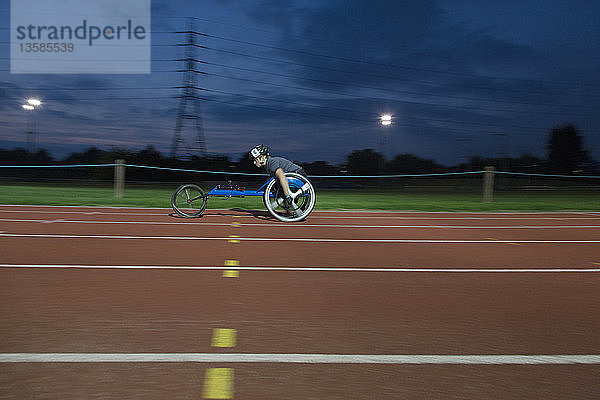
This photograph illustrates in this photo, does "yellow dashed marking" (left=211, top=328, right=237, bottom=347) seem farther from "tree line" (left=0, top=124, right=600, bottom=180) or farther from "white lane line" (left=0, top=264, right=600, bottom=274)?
"tree line" (left=0, top=124, right=600, bottom=180)

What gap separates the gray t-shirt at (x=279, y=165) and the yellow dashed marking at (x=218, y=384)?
25.0 feet

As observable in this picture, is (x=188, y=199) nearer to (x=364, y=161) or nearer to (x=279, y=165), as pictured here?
(x=279, y=165)

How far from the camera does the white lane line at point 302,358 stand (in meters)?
2.81

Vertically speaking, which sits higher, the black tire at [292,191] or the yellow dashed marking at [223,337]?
the black tire at [292,191]

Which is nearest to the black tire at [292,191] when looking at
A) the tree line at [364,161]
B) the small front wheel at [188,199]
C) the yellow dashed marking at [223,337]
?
the small front wheel at [188,199]

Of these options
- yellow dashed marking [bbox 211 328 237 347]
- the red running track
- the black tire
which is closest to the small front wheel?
the black tire

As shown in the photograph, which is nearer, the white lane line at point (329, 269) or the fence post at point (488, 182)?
the white lane line at point (329, 269)

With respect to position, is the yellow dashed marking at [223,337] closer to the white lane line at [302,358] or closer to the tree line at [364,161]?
the white lane line at [302,358]

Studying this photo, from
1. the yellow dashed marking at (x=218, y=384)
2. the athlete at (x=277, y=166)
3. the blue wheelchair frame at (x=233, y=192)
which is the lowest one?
the yellow dashed marking at (x=218, y=384)

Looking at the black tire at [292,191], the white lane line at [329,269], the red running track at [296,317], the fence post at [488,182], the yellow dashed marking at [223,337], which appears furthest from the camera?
the fence post at [488,182]

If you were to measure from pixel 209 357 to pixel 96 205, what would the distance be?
12.6 meters

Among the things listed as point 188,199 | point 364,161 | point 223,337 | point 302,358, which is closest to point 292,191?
point 188,199

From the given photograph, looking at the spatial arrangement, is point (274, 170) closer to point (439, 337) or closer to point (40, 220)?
point (40, 220)

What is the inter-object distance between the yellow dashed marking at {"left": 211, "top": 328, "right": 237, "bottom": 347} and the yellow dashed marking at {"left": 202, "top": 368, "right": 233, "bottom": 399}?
1.33 feet
